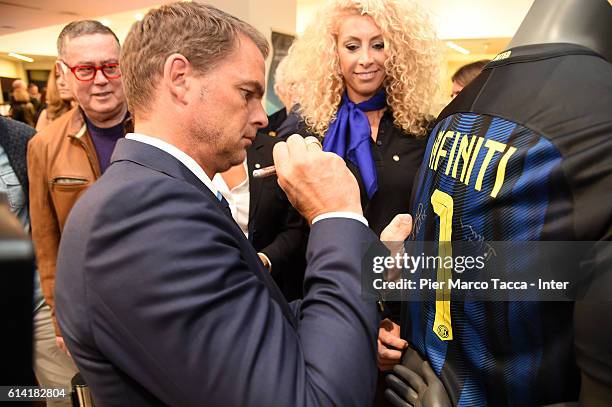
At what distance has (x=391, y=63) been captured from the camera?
6.44 feet

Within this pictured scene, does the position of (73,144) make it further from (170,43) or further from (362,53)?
(170,43)

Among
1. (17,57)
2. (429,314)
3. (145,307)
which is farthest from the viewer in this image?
(17,57)

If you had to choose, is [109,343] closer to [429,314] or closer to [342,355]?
[342,355]

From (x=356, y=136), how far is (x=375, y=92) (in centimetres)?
25

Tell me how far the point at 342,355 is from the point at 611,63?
2.32 ft

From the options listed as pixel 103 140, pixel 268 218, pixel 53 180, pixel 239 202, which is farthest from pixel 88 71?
pixel 268 218

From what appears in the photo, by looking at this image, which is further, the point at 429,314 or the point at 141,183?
the point at 429,314

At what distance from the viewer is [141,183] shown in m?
0.70

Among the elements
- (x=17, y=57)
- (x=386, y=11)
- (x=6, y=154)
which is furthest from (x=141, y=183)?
(x=17, y=57)

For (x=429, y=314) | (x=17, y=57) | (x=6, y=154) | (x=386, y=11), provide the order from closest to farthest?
(x=429, y=314)
(x=386, y=11)
(x=6, y=154)
(x=17, y=57)

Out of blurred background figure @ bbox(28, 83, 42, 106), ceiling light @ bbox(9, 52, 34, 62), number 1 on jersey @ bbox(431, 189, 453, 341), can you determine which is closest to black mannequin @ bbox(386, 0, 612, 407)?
number 1 on jersey @ bbox(431, 189, 453, 341)

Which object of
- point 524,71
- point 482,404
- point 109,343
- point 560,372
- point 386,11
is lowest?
point 482,404

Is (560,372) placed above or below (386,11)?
below

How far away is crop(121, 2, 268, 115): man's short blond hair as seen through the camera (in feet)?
2.79
